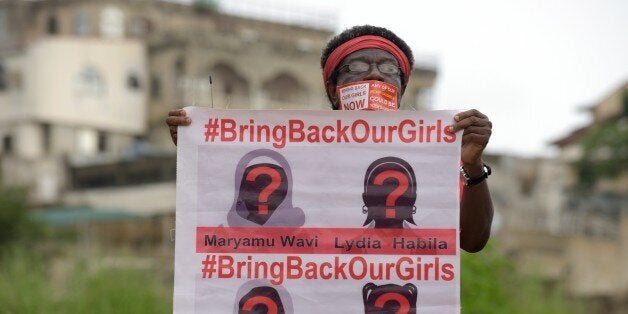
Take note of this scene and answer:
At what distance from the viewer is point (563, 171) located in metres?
63.0

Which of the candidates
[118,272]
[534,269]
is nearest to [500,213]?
[534,269]

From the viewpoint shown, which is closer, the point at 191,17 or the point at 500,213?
the point at 500,213

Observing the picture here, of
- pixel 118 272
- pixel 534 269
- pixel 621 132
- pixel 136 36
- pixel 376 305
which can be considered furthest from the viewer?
pixel 136 36

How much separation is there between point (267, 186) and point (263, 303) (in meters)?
0.45

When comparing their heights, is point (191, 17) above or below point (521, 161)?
above

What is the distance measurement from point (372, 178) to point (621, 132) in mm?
49762

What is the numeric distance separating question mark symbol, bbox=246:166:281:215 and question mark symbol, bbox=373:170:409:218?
1.25 feet

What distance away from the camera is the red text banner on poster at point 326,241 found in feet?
19.1

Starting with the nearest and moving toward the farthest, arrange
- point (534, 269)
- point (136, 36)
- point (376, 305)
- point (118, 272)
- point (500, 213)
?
point (376, 305) → point (118, 272) → point (534, 269) → point (500, 213) → point (136, 36)

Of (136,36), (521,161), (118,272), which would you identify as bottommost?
(118,272)

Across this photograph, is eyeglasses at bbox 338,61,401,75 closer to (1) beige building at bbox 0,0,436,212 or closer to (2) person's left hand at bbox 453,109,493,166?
(2) person's left hand at bbox 453,109,493,166

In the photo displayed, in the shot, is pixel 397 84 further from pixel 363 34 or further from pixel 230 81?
pixel 230 81

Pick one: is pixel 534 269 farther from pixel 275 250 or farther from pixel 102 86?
pixel 275 250

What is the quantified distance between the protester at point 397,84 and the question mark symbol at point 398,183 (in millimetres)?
241
